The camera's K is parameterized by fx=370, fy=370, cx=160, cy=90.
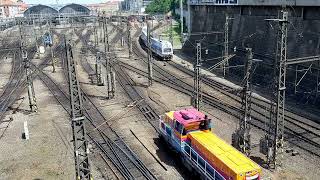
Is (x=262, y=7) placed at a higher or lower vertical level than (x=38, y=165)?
higher

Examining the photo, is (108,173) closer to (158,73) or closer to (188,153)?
(188,153)

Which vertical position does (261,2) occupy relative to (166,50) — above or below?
above

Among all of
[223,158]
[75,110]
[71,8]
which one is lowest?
[223,158]

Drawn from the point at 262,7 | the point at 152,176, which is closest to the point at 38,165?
the point at 152,176

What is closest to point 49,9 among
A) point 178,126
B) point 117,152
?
point 117,152

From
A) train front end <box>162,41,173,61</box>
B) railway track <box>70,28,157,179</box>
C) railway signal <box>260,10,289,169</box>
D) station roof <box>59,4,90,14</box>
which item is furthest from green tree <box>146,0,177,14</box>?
railway signal <box>260,10,289,169</box>

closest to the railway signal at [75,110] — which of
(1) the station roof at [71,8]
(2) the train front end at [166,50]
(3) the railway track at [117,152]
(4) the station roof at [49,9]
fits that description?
(3) the railway track at [117,152]

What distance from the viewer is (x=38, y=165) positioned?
87.5 ft

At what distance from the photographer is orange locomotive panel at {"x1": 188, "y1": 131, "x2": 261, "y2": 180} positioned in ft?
64.9

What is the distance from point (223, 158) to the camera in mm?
21031

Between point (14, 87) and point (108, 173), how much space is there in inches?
1195

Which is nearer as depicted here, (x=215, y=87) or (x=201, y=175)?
(x=201, y=175)

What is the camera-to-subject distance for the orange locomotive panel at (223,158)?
19.8m

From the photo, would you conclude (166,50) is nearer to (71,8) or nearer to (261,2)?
(261,2)
